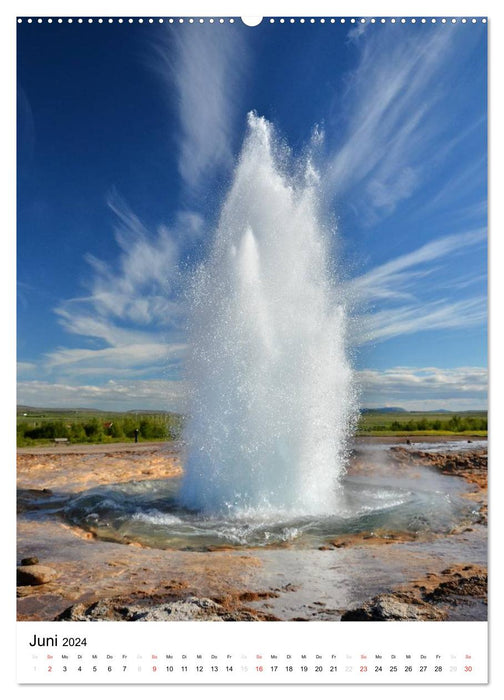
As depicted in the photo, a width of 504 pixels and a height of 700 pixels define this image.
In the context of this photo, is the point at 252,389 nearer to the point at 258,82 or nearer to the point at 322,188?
the point at 322,188

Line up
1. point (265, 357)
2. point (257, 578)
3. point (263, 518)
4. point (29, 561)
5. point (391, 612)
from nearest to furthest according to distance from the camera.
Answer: point (391, 612), point (257, 578), point (29, 561), point (263, 518), point (265, 357)

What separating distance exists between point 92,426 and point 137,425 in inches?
33.5

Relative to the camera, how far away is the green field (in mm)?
3874

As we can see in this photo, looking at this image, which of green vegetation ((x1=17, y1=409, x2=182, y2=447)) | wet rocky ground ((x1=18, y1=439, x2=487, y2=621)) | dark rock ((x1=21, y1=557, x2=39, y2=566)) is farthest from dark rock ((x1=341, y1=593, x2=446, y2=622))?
green vegetation ((x1=17, y1=409, x2=182, y2=447))

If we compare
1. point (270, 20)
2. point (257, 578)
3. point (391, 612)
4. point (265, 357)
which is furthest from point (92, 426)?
point (270, 20)

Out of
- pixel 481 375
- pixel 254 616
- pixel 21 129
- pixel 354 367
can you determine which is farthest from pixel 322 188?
→ pixel 254 616

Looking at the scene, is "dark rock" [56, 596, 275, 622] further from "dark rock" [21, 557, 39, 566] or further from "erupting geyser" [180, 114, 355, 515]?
"erupting geyser" [180, 114, 355, 515]

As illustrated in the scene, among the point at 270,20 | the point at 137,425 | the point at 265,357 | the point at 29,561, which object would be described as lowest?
the point at 29,561

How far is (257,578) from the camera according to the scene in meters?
3.34

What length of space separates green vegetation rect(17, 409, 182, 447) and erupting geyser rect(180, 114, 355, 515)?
0.73 metres

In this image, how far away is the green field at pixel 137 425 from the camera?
3874 mm

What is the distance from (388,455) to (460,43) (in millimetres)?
6100

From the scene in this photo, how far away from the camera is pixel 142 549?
12.9ft

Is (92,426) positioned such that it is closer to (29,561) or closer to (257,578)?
(29,561)
